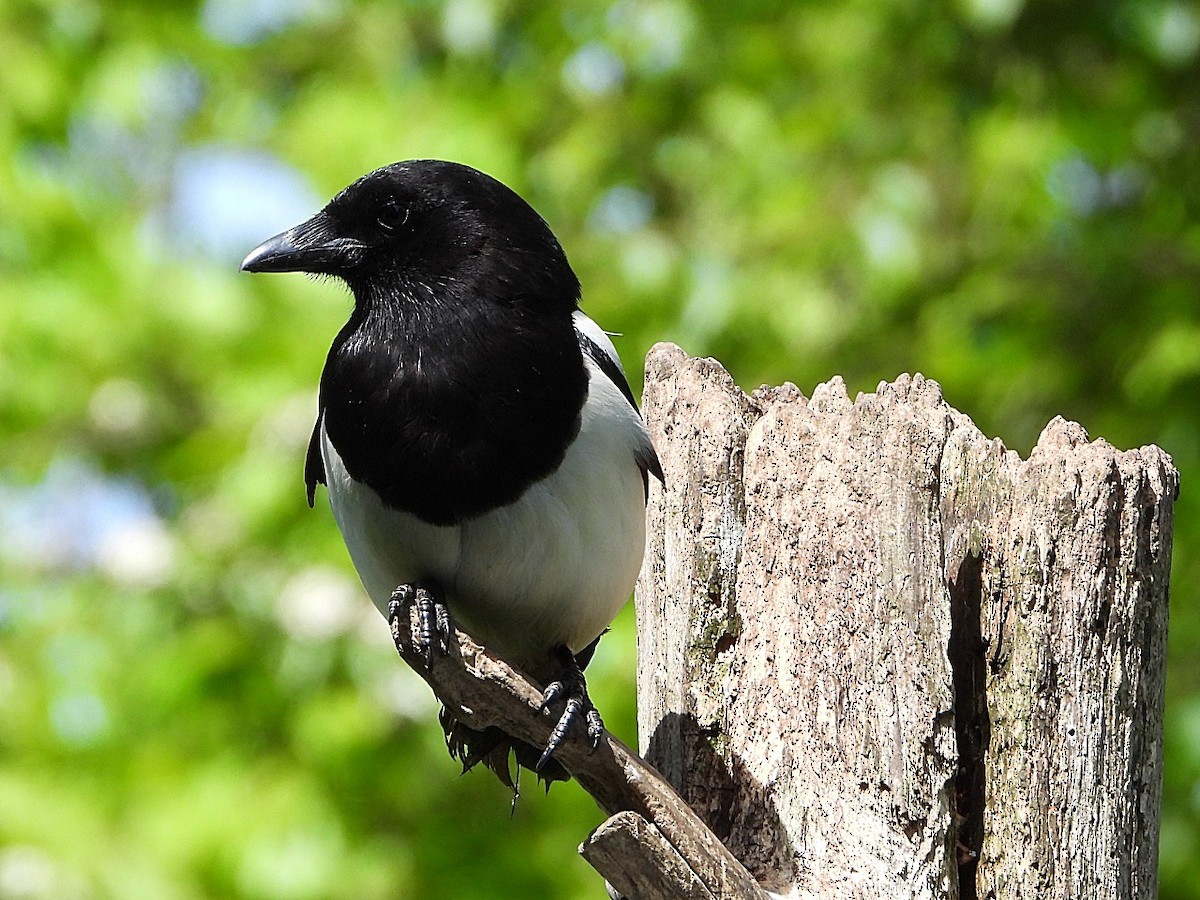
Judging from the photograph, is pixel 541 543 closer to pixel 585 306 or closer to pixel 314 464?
pixel 314 464

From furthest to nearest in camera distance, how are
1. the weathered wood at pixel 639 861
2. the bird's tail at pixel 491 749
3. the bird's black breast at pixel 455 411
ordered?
the bird's tail at pixel 491 749, the bird's black breast at pixel 455 411, the weathered wood at pixel 639 861

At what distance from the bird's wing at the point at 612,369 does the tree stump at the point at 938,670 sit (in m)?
0.26

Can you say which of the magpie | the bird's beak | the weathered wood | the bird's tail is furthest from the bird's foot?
the bird's beak

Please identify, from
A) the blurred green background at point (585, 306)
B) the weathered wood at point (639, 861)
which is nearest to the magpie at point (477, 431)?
the weathered wood at point (639, 861)

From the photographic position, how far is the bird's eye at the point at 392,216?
302 cm

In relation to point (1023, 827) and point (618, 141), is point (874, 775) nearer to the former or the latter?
point (1023, 827)

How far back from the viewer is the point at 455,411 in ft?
8.73

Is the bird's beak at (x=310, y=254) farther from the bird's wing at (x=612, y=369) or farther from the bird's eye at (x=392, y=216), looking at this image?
the bird's wing at (x=612, y=369)

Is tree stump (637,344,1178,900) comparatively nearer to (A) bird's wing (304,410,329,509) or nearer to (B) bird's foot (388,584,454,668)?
(B) bird's foot (388,584,454,668)

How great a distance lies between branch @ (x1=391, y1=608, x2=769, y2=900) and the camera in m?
2.32

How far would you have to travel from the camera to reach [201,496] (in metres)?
5.20

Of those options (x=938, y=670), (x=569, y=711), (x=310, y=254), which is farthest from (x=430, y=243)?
(x=938, y=670)

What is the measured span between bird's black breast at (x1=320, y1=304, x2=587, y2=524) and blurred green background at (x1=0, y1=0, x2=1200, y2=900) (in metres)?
1.80

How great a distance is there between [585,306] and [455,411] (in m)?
2.16
